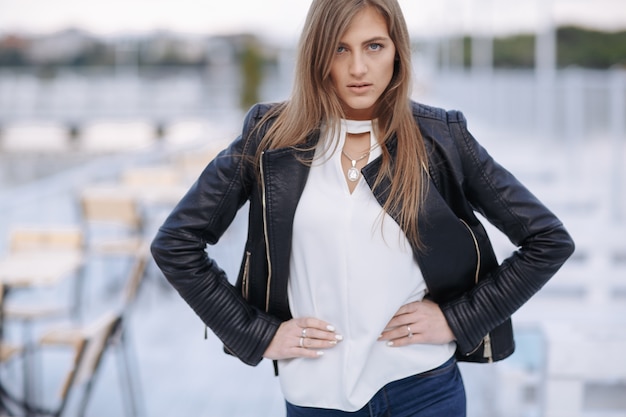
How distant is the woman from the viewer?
4.92ft

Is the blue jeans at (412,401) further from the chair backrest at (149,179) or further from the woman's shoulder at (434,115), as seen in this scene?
the chair backrest at (149,179)

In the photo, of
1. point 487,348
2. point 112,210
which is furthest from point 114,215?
point 487,348

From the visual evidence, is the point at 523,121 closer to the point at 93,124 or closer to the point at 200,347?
the point at 200,347

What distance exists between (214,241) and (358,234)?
0.93ft

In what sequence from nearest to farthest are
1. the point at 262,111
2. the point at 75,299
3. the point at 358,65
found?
1. the point at 358,65
2. the point at 262,111
3. the point at 75,299

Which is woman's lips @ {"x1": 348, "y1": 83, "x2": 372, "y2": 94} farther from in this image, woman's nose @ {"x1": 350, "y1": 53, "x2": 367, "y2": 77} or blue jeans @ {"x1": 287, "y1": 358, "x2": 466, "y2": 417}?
blue jeans @ {"x1": 287, "y1": 358, "x2": 466, "y2": 417}

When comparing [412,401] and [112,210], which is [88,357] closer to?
[412,401]

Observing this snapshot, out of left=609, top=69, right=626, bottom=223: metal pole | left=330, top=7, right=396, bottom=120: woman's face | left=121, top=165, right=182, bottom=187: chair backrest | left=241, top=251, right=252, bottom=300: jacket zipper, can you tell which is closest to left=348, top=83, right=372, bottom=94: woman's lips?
left=330, top=7, right=396, bottom=120: woman's face

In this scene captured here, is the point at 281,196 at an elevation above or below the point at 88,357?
above

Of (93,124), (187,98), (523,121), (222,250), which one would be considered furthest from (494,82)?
(93,124)

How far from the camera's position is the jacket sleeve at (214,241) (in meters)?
1.52

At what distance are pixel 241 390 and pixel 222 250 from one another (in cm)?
297

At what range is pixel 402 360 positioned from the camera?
5.07ft

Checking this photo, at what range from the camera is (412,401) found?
1.55m
